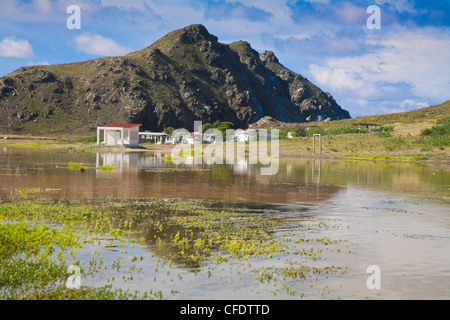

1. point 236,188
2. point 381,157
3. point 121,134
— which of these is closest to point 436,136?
point 381,157

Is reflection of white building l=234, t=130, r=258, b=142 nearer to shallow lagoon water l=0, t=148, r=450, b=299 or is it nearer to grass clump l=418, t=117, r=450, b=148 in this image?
grass clump l=418, t=117, r=450, b=148

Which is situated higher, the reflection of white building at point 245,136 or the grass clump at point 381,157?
the reflection of white building at point 245,136

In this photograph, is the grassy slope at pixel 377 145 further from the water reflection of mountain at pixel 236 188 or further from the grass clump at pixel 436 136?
the water reflection of mountain at pixel 236 188

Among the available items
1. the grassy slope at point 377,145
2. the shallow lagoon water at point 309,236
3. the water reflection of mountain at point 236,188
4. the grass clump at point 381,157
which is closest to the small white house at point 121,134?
the grassy slope at point 377,145

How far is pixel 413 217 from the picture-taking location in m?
18.9

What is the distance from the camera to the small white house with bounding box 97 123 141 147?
99.5 m

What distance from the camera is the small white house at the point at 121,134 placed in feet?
326

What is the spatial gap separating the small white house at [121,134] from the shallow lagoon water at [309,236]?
225 feet

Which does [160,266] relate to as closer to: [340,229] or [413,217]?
[340,229]

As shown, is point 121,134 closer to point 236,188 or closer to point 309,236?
point 236,188

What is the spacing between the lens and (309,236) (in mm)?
14594

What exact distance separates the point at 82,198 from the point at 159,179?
11542 mm

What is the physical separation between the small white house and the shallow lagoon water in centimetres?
6845
